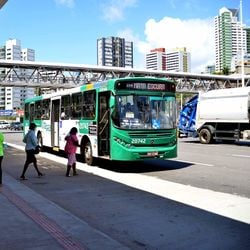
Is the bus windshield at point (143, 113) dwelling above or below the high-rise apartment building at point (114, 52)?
below

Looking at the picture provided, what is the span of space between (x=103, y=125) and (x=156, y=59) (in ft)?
409

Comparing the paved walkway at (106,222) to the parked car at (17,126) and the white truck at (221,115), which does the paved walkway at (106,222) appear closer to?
the white truck at (221,115)

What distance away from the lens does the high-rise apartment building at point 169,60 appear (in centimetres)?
13825

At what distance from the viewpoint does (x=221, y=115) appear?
27.7 meters

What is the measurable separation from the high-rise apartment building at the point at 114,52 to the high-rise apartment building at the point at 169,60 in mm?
18034

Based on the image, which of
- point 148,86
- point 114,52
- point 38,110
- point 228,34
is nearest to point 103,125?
point 148,86

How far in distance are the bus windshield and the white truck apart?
1212cm

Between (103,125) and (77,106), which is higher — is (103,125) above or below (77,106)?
below

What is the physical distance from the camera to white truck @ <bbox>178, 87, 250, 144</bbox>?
26.4m

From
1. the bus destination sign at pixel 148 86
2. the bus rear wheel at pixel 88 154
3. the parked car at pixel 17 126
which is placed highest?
the bus destination sign at pixel 148 86

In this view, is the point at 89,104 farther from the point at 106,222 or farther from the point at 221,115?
the point at 221,115

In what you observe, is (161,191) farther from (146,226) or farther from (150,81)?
(150,81)

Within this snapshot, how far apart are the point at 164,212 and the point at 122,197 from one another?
187cm

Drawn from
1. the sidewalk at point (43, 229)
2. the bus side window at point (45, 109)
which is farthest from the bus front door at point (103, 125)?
the bus side window at point (45, 109)
